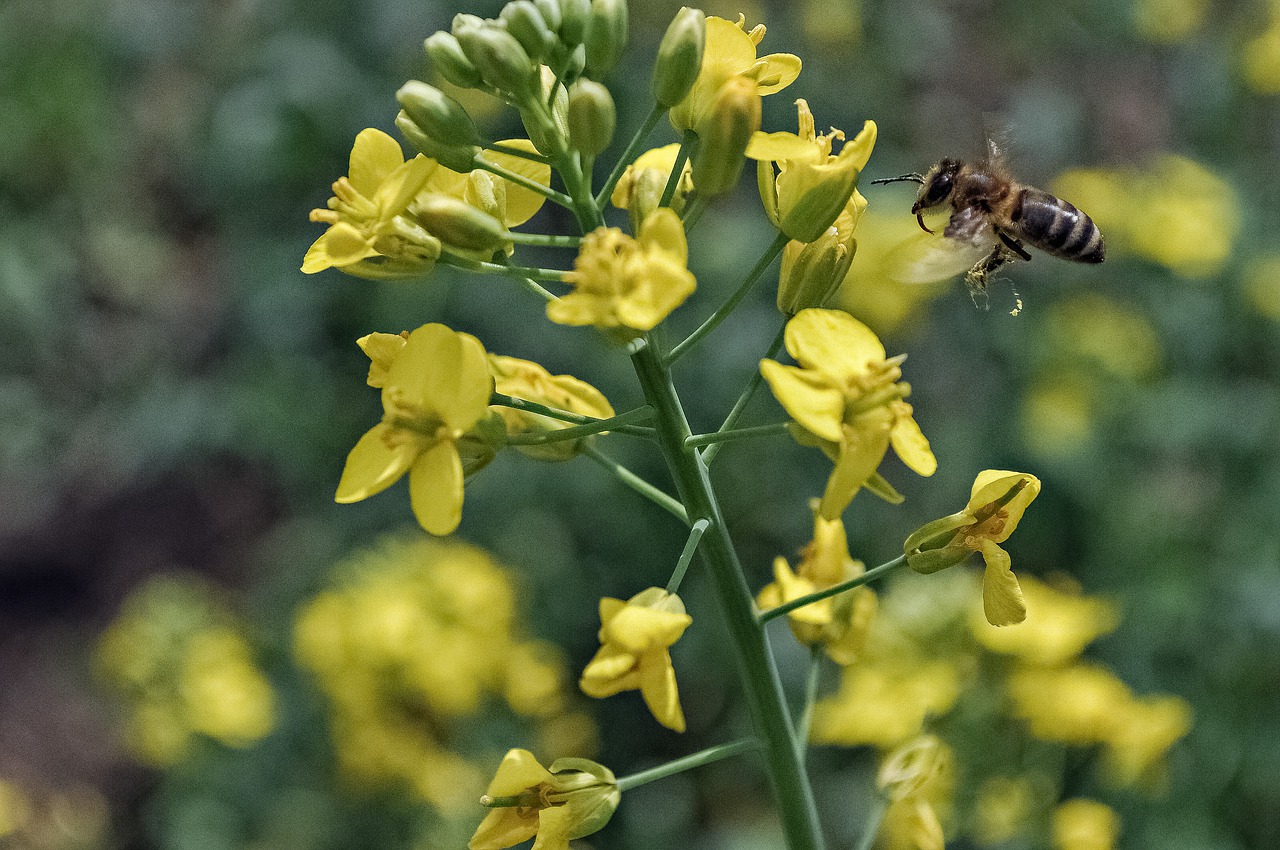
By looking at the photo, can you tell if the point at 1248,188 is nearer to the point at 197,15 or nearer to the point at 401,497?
the point at 401,497

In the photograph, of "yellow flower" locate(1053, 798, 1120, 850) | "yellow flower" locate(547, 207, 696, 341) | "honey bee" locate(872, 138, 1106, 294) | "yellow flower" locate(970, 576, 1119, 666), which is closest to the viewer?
"yellow flower" locate(547, 207, 696, 341)

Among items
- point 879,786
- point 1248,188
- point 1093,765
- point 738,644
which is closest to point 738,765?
point 1093,765

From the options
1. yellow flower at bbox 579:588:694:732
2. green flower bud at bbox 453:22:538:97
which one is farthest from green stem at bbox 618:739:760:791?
green flower bud at bbox 453:22:538:97

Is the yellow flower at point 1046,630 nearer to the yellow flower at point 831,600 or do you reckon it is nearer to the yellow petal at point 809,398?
the yellow flower at point 831,600

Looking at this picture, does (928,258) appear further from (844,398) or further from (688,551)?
(688,551)

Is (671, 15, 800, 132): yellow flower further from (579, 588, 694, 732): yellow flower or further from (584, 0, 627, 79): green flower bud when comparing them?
(579, 588, 694, 732): yellow flower

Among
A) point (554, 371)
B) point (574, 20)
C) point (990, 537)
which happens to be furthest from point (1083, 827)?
point (554, 371)
